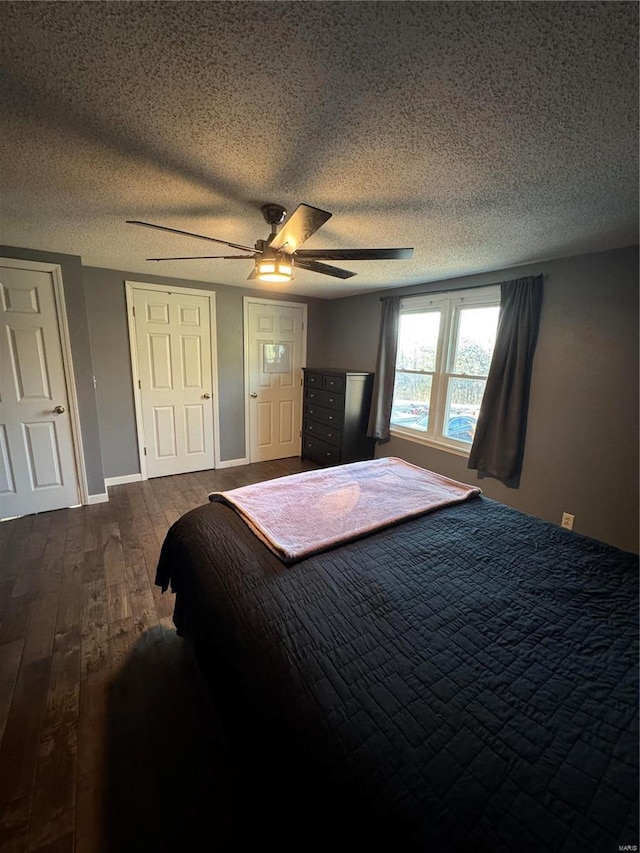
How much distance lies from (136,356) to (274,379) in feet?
5.44

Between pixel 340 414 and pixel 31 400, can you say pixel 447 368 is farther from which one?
pixel 31 400

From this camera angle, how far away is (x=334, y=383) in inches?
156

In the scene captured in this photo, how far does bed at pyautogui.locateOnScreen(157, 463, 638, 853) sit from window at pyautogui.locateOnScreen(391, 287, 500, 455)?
191 cm

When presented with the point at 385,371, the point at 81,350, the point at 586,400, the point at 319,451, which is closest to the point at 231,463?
the point at 319,451

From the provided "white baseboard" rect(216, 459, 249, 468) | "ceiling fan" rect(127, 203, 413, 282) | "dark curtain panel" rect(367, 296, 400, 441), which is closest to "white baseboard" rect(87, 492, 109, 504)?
"white baseboard" rect(216, 459, 249, 468)

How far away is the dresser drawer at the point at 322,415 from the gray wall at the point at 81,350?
2.39 m

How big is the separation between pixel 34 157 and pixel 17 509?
276 centimetres

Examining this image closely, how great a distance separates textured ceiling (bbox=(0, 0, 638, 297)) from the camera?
0.78 m

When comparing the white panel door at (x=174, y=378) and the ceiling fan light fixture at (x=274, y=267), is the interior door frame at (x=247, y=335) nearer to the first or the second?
the white panel door at (x=174, y=378)

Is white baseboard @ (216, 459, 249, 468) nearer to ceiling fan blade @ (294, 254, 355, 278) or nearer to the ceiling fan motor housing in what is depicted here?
ceiling fan blade @ (294, 254, 355, 278)

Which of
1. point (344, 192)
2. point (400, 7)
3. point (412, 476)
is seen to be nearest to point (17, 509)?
point (412, 476)

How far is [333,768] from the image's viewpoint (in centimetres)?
69

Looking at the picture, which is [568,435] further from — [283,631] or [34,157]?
[34,157]

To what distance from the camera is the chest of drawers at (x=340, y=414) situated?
12.8 ft
